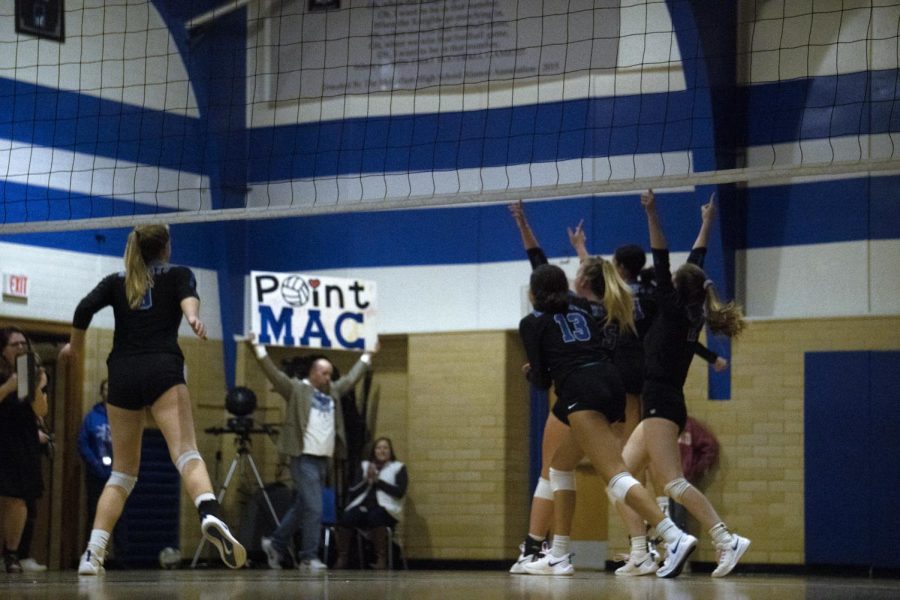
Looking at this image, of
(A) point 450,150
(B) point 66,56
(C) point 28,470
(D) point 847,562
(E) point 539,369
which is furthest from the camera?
(A) point 450,150

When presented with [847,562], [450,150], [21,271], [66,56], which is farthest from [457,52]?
[847,562]

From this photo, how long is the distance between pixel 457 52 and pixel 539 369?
23.4ft

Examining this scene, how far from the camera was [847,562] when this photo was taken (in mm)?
13805

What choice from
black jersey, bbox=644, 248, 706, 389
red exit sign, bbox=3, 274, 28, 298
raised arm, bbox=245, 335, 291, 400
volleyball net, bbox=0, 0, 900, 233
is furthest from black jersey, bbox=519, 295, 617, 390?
red exit sign, bbox=3, 274, 28, 298

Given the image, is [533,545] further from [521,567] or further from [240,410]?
[240,410]

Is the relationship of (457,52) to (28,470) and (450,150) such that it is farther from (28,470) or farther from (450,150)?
(28,470)

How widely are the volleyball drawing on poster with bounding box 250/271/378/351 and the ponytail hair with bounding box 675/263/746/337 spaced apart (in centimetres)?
605

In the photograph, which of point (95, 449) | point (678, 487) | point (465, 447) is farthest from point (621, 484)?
point (465, 447)

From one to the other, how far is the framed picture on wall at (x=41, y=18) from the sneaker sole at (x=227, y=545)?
25.9ft

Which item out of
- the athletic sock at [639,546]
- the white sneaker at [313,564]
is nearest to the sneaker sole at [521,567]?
the athletic sock at [639,546]

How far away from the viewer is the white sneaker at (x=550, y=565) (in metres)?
9.13

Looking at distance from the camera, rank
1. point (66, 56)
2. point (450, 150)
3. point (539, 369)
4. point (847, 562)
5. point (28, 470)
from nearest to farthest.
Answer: point (539, 369)
point (28, 470)
point (847, 562)
point (66, 56)
point (450, 150)

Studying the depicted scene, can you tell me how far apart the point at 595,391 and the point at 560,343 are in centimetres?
37

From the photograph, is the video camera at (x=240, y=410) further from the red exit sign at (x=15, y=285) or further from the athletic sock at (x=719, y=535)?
the athletic sock at (x=719, y=535)
